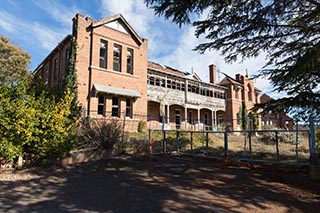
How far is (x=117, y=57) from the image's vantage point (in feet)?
61.8

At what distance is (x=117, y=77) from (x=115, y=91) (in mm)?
1571

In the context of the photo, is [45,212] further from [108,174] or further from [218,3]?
[218,3]

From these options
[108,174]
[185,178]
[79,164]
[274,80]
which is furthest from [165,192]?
[274,80]

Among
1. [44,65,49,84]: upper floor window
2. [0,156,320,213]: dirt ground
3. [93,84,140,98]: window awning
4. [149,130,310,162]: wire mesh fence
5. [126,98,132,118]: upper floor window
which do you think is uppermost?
[44,65,49,84]: upper floor window

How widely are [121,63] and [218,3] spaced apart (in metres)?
13.1

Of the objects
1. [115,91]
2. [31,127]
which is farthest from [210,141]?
[31,127]

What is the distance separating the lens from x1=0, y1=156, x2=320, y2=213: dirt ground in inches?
172

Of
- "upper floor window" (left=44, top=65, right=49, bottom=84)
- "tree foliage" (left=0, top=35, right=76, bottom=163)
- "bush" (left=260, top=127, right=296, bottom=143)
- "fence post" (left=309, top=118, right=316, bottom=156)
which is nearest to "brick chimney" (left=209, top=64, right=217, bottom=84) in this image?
"bush" (left=260, top=127, right=296, bottom=143)

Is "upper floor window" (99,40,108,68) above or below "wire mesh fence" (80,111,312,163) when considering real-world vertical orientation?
above

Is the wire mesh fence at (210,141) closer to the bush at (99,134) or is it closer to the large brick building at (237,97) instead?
the bush at (99,134)

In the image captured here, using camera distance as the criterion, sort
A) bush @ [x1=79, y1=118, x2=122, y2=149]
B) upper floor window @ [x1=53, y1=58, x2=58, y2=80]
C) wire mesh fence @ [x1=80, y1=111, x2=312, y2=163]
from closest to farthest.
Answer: bush @ [x1=79, y1=118, x2=122, y2=149] < wire mesh fence @ [x1=80, y1=111, x2=312, y2=163] < upper floor window @ [x1=53, y1=58, x2=58, y2=80]

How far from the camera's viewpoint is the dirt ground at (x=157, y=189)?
4.36 m

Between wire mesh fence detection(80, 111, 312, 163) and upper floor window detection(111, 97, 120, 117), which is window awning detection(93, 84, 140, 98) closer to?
upper floor window detection(111, 97, 120, 117)

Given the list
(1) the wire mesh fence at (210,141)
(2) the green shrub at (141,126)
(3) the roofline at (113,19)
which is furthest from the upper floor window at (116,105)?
(3) the roofline at (113,19)
